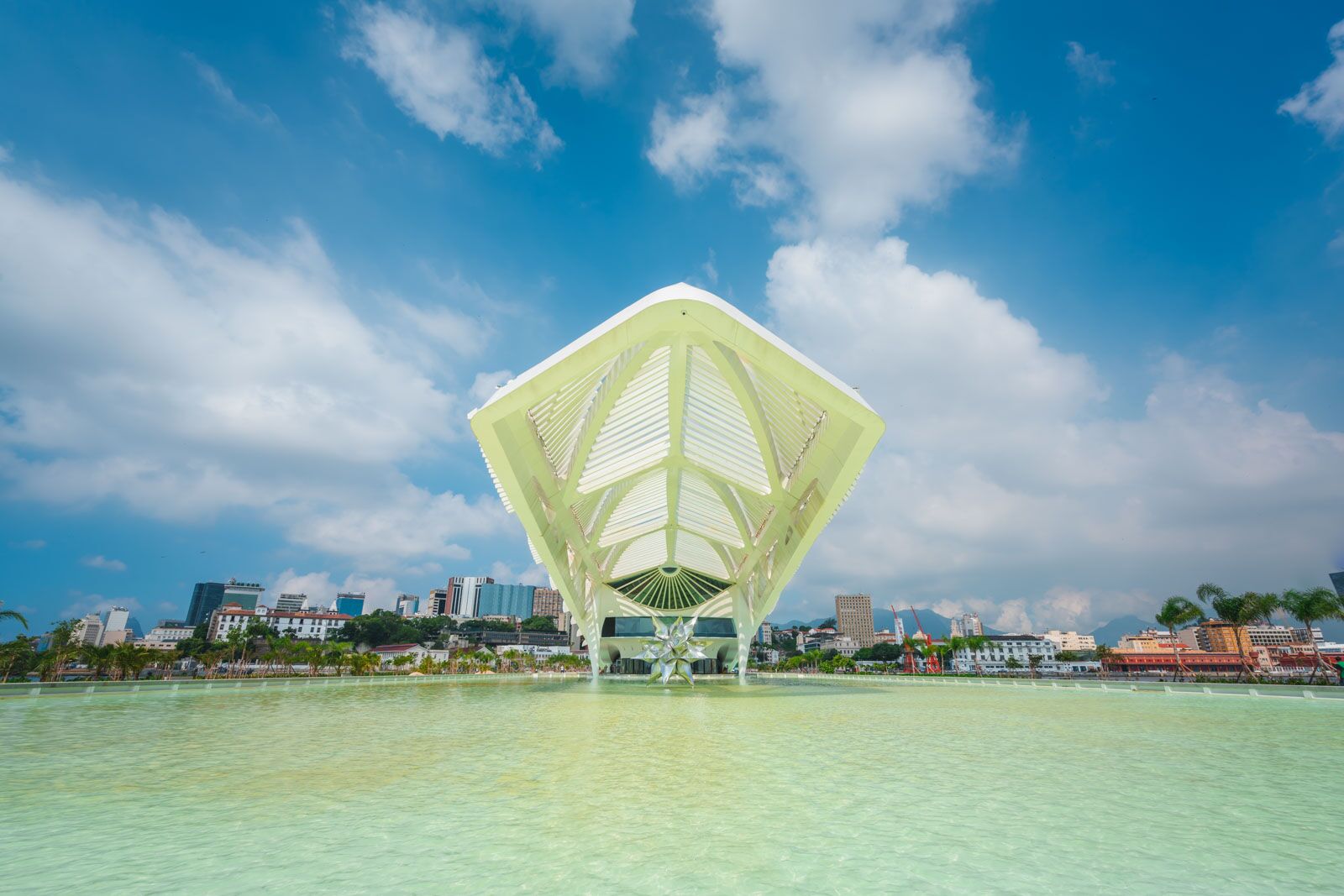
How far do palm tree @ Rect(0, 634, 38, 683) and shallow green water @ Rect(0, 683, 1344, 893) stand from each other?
3677 centimetres

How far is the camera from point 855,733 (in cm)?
977

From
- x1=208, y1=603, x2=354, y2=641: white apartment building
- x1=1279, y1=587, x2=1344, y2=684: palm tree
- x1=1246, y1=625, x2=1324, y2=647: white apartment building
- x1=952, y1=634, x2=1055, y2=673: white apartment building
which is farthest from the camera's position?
x1=1246, y1=625, x2=1324, y2=647: white apartment building

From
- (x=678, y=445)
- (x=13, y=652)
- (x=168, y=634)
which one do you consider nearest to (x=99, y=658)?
(x=13, y=652)

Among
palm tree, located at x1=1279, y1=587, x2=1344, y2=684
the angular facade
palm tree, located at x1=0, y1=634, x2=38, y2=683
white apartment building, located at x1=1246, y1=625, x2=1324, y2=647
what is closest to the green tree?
palm tree, located at x1=1279, y1=587, x2=1344, y2=684

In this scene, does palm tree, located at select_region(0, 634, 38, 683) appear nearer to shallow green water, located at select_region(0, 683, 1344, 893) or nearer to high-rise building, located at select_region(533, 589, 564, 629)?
shallow green water, located at select_region(0, 683, 1344, 893)

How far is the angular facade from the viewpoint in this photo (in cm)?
1700

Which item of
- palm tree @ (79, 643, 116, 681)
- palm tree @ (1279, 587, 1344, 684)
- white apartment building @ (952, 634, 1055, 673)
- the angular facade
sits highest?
the angular facade

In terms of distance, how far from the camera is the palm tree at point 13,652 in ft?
116

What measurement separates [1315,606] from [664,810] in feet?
137

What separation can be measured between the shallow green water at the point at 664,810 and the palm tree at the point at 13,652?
3677 centimetres

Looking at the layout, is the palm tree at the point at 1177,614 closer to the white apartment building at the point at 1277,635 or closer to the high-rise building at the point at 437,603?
the white apartment building at the point at 1277,635

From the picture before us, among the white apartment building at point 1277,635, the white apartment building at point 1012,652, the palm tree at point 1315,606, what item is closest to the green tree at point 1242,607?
the palm tree at point 1315,606

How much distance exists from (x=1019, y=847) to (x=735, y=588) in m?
36.8

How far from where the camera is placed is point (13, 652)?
116 feet
